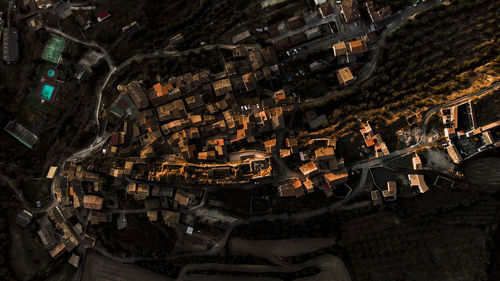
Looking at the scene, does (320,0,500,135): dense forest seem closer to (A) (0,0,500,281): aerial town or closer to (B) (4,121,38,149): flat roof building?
(A) (0,0,500,281): aerial town

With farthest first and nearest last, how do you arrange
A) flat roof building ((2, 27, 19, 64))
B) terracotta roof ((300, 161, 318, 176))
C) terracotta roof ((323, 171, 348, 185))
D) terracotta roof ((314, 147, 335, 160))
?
flat roof building ((2, 27, 19, 64)) → terracotta roof ((314, 147, 335, 160)) → terracotta roof ((300, 161, 318, 176)) → terracotta roof ((323, 171, 348, 185))

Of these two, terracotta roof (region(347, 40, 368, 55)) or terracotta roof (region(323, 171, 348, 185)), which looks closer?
terracotta roof (region(323, 171, 348, 185))

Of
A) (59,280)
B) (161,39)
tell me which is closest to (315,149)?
(161,39)

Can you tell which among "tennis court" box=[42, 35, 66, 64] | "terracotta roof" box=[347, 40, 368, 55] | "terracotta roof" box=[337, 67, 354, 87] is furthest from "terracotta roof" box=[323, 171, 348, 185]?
"tennis court" box=[42, 35, 66, 64]

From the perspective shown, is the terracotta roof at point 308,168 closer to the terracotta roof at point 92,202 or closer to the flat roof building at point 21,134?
the terracotta roof at point 92,202

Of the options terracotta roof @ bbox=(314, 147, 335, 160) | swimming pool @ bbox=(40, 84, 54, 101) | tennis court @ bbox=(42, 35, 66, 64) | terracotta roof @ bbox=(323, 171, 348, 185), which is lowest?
terracotta roof @ bbox=(323, 171, 348, 185)

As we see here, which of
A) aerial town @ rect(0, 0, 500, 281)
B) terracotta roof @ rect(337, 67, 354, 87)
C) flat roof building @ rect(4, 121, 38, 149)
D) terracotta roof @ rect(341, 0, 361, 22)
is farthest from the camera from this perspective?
flat roof building @ rect(4, 121, 38, 149)
